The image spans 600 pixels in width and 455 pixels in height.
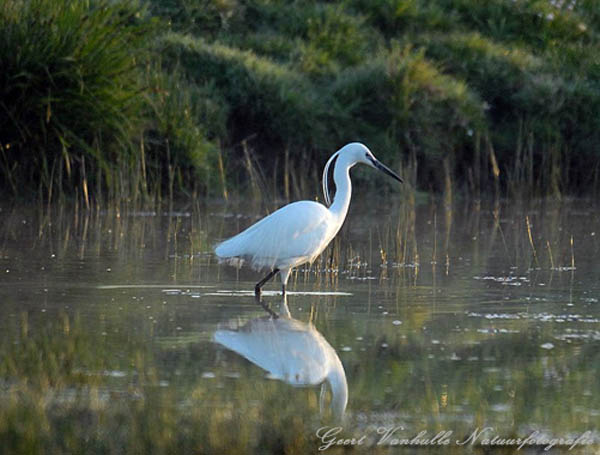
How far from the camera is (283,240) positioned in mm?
7137

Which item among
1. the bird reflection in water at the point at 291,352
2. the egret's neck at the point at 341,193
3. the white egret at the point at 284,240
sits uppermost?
the egret's neck at the point at 341,193

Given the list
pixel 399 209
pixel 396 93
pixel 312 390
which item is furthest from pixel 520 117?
pixel 312 390

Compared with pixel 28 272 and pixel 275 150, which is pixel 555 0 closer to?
pixel 275 150

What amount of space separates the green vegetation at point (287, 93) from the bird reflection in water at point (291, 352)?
570cm

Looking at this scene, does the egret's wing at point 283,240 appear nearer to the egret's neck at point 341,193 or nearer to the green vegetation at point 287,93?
the egret's neck at point 341,193

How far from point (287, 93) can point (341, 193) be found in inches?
263

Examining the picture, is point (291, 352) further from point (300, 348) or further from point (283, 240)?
point (283, 240)

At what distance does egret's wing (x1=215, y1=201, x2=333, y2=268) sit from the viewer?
715cm

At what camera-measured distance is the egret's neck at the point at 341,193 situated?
7.61 m

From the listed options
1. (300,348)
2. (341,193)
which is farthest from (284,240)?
(300,348)

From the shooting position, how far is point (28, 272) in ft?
25.4

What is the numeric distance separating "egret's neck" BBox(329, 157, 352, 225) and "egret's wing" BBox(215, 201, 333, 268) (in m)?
0.26

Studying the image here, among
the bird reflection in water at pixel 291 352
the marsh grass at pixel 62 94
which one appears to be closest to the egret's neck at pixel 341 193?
the bird reflection in water at pixel 291 352

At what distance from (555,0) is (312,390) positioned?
14.9 meters
